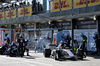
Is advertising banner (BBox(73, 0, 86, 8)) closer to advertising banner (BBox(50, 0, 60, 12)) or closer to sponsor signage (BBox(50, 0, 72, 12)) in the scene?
sponsor signage (BBox(50, 0, 72, 12))

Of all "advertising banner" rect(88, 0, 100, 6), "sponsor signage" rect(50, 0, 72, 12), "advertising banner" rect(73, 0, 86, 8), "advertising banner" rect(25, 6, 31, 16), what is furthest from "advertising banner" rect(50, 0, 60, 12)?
"advertising banner" rect(25, 6, 31, 16)

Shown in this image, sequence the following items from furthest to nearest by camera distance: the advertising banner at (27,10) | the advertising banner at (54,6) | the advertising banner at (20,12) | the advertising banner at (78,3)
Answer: the advertising banner at (20,12)
the advertising banner at (27,10)
the advertising banner at (54,6)
the advertising banner at (78,3)

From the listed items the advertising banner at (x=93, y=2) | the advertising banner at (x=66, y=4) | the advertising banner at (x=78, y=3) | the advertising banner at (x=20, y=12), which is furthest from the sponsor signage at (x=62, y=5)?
the advertising banner at (x=20, y=12)

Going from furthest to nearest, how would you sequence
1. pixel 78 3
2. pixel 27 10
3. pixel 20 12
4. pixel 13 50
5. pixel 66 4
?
pixel 20 12 < pixel 27 10 < pixel 66 4 < pixel 78 3 < pixel 13 50

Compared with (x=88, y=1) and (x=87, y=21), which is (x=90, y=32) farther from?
(x=88, y=1)

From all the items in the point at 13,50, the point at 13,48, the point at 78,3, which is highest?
the point at 78,3

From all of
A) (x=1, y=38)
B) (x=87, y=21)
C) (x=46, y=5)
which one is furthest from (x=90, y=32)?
(x=1, y=38)

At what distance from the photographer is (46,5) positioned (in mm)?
27312

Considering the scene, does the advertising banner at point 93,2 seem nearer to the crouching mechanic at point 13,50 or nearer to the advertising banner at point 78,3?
the advertising banner at point 78,3

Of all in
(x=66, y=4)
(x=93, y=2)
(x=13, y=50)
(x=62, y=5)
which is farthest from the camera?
(x=62, y=5)

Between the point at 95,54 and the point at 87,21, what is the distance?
441cm

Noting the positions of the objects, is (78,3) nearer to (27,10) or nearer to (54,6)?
(54,6)

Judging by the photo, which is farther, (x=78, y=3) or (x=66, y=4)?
(x=66, y=4)

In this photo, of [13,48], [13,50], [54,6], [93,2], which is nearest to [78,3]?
[93,2]
